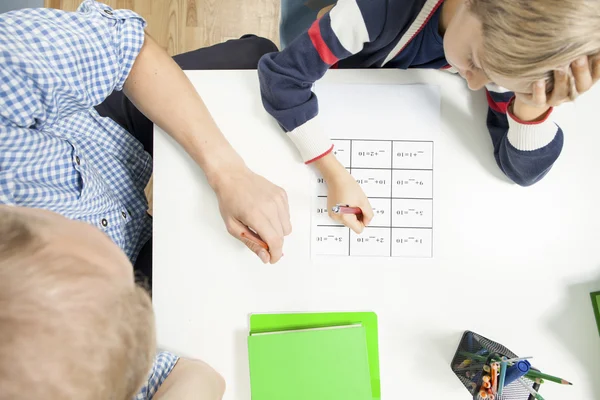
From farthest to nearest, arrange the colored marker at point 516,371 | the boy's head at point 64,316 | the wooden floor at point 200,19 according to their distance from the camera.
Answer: the wooden floor at point 200,19, the colored marker at point 516,371, the boy's head at point 64,316

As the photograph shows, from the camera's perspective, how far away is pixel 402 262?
712 mm

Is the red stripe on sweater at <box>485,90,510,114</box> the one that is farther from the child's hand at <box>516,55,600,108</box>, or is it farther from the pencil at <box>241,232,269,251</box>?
the pencil at <box>241,232,269,251</box>

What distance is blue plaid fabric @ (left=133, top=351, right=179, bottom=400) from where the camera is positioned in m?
0.68

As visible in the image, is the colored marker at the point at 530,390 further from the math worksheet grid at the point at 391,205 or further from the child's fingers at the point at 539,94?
the child's fingers at the point at 539,94

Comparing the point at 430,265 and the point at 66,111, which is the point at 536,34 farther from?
the point at 66,111

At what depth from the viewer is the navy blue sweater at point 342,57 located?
0.67 m

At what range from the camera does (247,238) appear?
2.32 feet

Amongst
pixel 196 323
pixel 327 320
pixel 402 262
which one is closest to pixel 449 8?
pixel 402 262

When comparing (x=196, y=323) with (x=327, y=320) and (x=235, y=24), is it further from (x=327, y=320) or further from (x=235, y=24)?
(x=235, y=24)

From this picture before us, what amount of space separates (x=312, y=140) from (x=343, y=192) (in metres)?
0.09

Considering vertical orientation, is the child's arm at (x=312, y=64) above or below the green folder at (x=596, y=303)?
above

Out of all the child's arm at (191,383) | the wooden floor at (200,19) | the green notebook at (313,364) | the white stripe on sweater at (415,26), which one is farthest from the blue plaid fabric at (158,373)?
the wooden floor at (200,19)

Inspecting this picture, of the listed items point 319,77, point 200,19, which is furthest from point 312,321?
point 200,19

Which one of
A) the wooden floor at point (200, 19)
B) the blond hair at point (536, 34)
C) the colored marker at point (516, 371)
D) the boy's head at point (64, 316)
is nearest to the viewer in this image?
the boy's head at point (64, 316)
